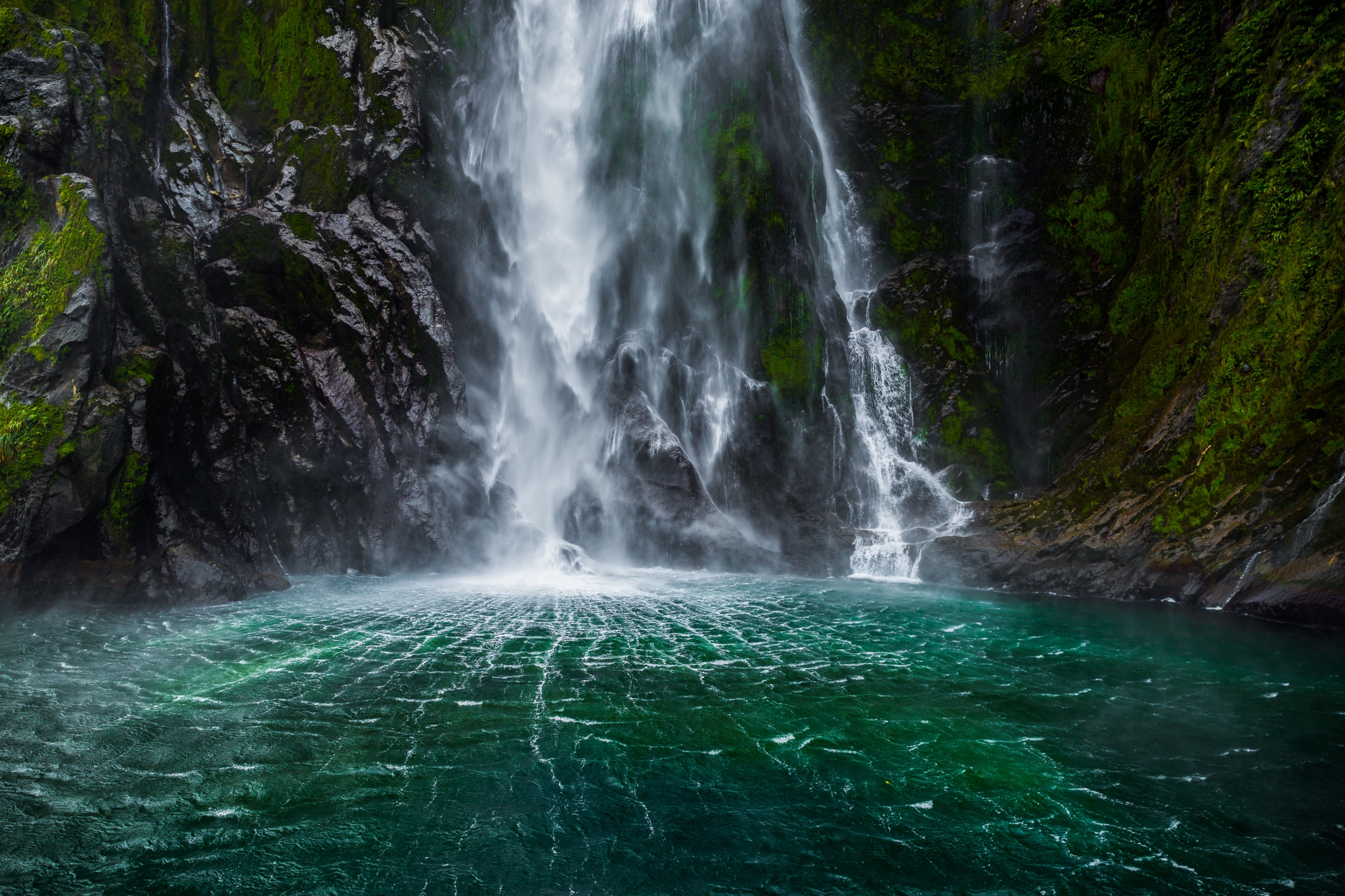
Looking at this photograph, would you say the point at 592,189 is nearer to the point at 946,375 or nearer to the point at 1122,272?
the point at 946,375

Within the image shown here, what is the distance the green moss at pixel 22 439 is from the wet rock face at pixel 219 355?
3cm

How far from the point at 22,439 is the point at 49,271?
3710mm

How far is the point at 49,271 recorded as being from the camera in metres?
13.6

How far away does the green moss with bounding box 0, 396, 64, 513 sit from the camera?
12.3 m

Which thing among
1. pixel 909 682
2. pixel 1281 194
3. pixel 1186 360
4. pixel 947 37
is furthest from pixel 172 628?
pixel 947 37

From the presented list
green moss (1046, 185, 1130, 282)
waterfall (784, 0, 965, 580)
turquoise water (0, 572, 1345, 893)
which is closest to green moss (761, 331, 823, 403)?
waterfall (784, 0, 965, 580)

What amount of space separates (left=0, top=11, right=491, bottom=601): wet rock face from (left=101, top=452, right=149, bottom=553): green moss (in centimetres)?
3

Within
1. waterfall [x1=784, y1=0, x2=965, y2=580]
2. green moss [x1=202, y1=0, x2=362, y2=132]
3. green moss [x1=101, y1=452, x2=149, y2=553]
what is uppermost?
green moss [x1=202, y1=0, x2=362, y2=132]

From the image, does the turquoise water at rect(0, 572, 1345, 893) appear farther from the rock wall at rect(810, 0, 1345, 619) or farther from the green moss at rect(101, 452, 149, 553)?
the rock wall at rect(810, 0, 1345, 619)

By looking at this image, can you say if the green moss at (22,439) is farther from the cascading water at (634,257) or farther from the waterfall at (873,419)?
the waterfall at (873,419)

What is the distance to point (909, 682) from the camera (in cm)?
879

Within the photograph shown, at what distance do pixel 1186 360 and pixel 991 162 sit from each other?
13.5m

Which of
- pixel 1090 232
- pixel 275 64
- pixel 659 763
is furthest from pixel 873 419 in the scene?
pixel 275 64

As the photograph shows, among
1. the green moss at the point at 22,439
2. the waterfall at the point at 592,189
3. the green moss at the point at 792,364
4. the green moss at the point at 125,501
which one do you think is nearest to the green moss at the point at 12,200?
the green moss at the point at 22,439
